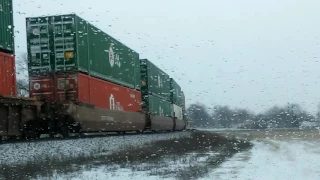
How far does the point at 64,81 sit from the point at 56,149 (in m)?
4.02

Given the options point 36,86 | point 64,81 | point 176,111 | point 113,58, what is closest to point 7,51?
point 64,81

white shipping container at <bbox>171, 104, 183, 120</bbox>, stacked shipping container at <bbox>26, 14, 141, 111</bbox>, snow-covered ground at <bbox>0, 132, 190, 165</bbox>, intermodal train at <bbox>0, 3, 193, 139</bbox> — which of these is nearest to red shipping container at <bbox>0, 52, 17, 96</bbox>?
intermodal train at <bbox>0, 3, 193, 139</bbox>

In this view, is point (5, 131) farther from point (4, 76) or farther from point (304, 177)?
point (304, 177)

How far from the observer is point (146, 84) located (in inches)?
1070

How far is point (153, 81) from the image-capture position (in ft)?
95.5

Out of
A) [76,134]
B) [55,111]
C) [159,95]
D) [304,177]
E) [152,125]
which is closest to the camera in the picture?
[304,177]

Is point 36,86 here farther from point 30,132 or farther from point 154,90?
point 154,90

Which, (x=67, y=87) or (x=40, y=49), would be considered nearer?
(x=67, y=87)

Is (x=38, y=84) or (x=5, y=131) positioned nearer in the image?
(x=5, y=131)

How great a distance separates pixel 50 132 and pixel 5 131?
3.52 m

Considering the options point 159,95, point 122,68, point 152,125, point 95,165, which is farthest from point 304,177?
point 159,95

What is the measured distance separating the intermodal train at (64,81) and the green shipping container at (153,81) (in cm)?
528

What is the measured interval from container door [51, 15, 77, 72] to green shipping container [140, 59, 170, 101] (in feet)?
35.6

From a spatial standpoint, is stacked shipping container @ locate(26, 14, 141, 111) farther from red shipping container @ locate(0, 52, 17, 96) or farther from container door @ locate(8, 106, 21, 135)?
red shipping container @ locate(0, 52, 17, 96)
